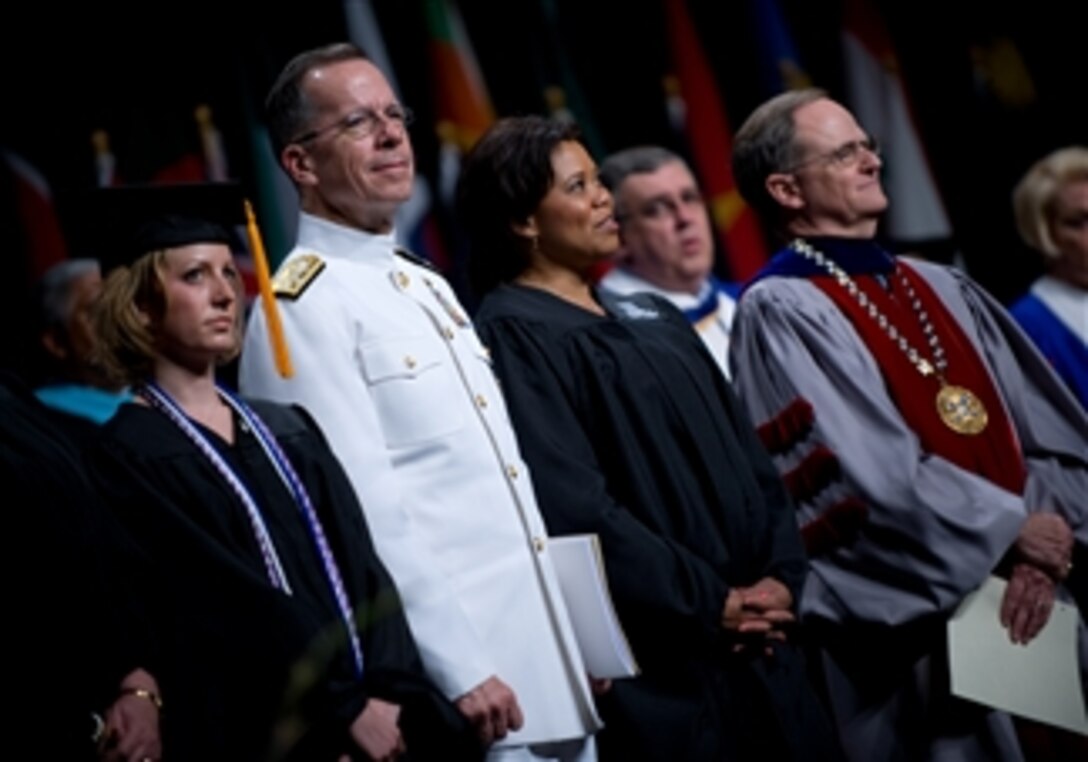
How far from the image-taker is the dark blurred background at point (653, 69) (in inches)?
248

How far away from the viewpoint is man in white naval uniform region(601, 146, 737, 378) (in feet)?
18.3

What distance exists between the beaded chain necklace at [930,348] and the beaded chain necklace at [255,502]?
1556 millimetres

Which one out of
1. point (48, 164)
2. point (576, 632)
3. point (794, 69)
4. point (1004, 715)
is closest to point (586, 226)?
point (576, 632)

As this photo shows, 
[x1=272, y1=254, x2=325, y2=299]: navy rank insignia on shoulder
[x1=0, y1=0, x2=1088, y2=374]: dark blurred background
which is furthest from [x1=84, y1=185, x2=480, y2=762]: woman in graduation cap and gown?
[x1=0, y1=0, x2=1088, y2=374]: dark blurred background

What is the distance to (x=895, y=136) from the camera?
6824 mm

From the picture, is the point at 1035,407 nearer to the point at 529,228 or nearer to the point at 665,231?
the point at 529,228

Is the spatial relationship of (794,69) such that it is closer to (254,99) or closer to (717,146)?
(717,146)

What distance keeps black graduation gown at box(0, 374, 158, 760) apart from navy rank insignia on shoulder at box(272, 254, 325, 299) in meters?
0.51

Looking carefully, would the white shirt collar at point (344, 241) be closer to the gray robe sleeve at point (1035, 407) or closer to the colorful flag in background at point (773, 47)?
the gray robe sleeve at point (1035, 407)

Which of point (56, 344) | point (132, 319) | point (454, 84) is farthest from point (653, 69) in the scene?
point (132, 319)

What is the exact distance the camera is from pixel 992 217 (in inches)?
275

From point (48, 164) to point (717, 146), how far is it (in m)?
2.58

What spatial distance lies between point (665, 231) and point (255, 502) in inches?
107

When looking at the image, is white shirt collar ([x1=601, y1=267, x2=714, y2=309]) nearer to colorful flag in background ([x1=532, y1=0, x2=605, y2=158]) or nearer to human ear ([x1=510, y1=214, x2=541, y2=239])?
colorful flag in background ([x1=532, y1=0, x2=605, y2=158])
